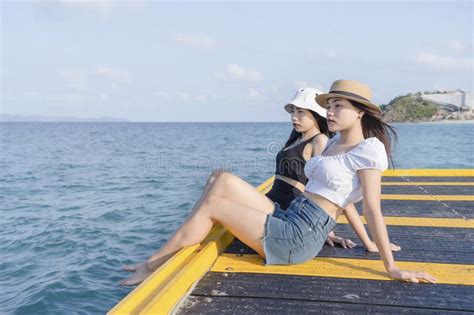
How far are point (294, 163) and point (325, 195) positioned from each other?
3.23 feet

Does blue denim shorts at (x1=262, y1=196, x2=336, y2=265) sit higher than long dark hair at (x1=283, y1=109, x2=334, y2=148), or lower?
lower

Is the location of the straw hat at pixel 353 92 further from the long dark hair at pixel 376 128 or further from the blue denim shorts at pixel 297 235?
the blue denim shorts at pixel 297 235

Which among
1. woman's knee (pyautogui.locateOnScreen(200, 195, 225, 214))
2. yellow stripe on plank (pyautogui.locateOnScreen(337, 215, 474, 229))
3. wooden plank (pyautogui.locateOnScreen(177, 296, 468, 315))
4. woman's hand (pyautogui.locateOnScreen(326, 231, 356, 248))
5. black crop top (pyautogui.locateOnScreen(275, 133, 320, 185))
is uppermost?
black crop top (pyautogui.locateOnScreen(275, 133, 320, 185))

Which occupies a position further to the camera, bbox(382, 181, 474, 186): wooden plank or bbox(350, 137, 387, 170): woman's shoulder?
bbox(382, 181, 474, 186): wooden plank

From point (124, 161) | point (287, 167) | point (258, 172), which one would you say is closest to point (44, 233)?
point (287, 167)

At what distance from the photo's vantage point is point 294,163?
416 cm

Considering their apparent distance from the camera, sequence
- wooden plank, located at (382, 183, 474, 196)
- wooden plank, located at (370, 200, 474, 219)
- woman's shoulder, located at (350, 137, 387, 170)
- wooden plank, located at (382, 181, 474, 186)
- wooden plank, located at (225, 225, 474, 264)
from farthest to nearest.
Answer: wooden plank, located at (382, 181, 474, 186) → wooden plank, located at (382, 183, 474, 196) → wooden plank, located at (370, 200, 474, 219) → wooden plank, located at (225, 225, 474, 264) → woman's shoulder, located at (350, 137, 387, 170)

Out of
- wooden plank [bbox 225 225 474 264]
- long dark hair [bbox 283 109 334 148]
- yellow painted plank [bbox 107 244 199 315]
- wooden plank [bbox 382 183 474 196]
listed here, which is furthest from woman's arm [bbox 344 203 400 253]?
wooden plank [bbox 382 183 474 196]

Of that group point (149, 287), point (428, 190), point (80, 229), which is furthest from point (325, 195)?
point (80, 229)

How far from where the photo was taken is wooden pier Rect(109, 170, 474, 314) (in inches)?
101

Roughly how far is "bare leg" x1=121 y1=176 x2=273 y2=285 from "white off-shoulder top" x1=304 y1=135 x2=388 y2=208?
0.47m

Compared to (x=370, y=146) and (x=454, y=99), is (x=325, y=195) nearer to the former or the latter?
(x=370, y=146)

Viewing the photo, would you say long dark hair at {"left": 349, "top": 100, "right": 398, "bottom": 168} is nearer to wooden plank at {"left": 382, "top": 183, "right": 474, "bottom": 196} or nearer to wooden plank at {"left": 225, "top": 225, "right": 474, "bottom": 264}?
wooden plank at {"left": 225, "top": 225, "right": 474, "bottom": 264}

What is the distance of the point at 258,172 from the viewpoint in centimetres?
1738
